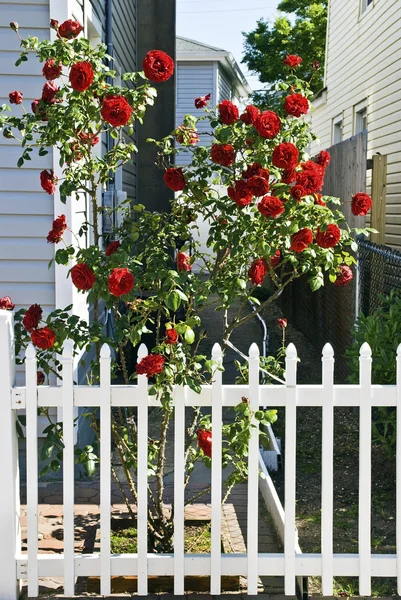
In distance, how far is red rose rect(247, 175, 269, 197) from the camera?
4.02 m

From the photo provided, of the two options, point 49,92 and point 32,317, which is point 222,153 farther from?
point 32,317

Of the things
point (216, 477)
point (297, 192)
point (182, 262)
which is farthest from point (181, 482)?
point (297, 192)

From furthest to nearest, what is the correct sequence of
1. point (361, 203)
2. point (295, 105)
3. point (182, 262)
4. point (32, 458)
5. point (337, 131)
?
1. point (337, 131)
2. point (182, 262)
3. point (361, 203)
4. point (295, 105)
5. point (32, 458)

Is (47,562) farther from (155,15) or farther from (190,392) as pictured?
(155,15)

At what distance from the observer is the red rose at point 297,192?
402 cm

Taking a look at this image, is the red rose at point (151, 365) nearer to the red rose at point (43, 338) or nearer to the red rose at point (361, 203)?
the red rose at point (43, 338)

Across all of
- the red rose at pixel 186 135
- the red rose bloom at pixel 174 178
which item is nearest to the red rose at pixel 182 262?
the red rose bloom at pixel 174 178

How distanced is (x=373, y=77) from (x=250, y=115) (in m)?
9.20

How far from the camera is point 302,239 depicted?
404 centimetres

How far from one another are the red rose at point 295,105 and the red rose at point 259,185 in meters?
0.38

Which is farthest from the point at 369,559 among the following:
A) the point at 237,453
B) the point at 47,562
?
the point at 47,562

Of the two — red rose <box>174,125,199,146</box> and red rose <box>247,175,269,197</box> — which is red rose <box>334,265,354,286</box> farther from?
red rose <box>174,125,199,146</box>

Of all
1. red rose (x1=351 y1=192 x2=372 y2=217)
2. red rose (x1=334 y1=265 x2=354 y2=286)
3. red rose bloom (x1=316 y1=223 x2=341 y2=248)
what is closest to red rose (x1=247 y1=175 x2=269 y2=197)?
red rose bloom (x1=316 y1=223 x2=341 y2=248)

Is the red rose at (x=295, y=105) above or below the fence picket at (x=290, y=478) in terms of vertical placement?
above
